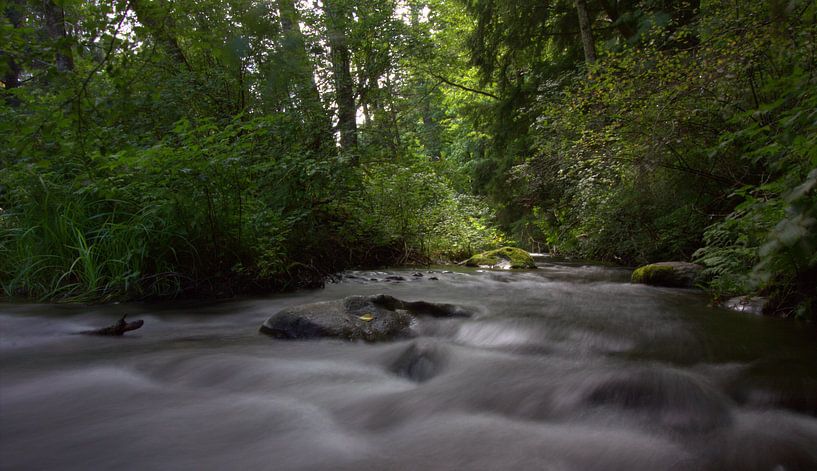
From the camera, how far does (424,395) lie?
9.01ft

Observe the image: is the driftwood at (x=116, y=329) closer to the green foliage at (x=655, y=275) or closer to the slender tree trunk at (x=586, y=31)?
the green foliage at (x=655, y=275)

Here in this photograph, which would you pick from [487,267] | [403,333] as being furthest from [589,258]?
[403,333]

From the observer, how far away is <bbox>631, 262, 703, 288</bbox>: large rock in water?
6.21 metres

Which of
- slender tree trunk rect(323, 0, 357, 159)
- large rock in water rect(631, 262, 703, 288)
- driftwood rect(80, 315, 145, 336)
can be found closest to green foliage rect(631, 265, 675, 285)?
large rock in water rect(631, 262, 703, 288)

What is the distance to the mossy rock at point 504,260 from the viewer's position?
10.1 metres

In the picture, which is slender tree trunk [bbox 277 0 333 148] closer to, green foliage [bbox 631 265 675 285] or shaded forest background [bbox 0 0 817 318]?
shaded forest background [bbox 0 0 817 318]

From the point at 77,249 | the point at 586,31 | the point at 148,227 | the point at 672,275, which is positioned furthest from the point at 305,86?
the point at 672,275

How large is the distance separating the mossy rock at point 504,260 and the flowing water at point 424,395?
221 inches

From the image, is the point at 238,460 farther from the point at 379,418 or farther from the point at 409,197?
the point at 409,197

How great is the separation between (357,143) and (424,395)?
7.33m

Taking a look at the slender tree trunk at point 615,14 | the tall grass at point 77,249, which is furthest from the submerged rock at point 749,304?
the slender tree trunk at point 615,14

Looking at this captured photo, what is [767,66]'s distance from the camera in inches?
216

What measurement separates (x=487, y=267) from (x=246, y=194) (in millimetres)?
5574

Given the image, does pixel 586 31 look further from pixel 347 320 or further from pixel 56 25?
pixel 56 25
